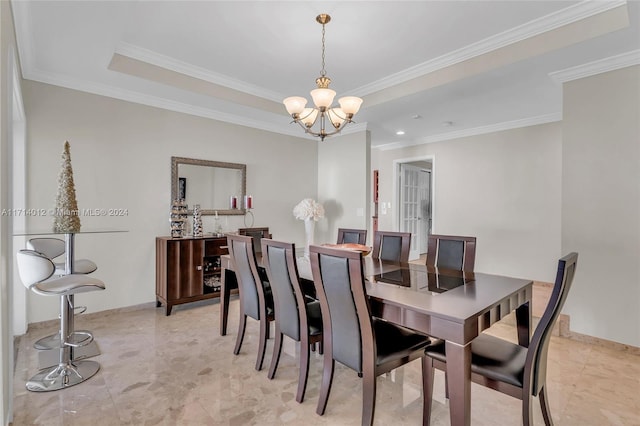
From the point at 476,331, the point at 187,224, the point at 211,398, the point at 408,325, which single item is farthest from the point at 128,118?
the point at 476,331

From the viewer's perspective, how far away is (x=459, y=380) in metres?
1.40

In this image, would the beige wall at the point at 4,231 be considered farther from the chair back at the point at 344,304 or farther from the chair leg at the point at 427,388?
the chair leg at the point at 427,388

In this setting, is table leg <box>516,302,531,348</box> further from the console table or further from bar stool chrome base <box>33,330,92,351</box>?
bar stool chrome base <box>33,330,92,351</box>

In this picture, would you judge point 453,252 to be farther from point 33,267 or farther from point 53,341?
point 53,341

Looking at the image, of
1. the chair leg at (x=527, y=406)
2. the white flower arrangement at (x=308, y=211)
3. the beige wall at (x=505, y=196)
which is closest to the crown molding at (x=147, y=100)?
the white flower arrangement at (x=308, y=211)

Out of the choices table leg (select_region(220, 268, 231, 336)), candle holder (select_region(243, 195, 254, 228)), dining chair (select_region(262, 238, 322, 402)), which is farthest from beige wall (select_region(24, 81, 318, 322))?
dining chair (select_region(262, 238, 322, 402))

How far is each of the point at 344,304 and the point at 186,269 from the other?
2.50m

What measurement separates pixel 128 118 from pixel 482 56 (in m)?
3.67

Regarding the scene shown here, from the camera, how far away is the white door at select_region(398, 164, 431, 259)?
6.38 m

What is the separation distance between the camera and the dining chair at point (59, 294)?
6.59ft

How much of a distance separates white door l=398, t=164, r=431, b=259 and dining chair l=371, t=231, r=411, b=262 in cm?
333

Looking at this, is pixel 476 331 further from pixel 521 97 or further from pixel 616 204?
pixel 521 97

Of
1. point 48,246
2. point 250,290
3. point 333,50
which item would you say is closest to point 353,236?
point 250,290

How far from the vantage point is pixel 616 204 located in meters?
2.73
